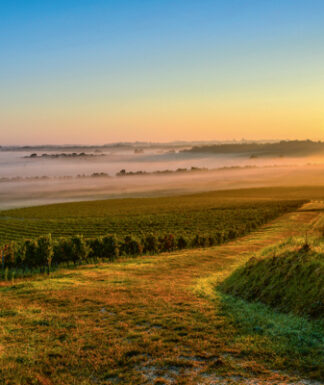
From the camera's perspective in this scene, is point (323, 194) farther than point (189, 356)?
Yes

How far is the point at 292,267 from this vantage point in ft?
58.8

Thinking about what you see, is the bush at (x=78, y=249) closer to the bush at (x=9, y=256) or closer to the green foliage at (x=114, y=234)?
the green foliage at (x=114, y=234)

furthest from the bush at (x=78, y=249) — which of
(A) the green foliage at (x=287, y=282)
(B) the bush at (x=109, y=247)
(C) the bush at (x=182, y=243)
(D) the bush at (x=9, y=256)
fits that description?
(A) the green foliage at (x=287, y=282)

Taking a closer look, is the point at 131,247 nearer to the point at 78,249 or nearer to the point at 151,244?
the point at 151,244

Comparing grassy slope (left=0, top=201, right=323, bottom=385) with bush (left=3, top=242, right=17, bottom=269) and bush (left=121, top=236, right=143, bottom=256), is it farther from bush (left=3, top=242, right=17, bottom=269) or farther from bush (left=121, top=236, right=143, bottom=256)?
bush (left=121, top=236, right=143, bottom=256)

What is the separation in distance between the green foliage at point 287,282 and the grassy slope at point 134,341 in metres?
1.68

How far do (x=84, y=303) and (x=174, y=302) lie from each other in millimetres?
4720

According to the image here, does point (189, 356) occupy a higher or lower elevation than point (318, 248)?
lower

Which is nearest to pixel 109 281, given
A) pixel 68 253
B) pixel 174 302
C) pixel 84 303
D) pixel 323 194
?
pixel 84 303

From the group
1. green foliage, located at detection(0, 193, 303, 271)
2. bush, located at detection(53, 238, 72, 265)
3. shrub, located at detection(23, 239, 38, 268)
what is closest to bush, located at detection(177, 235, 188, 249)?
green foliage, located at detection(0, 193, 303, 271)

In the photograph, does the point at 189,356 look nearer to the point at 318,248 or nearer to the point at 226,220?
Answer: the point at 318,248

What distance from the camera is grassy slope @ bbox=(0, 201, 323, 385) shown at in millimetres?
11094

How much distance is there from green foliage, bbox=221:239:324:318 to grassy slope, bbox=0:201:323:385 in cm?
168

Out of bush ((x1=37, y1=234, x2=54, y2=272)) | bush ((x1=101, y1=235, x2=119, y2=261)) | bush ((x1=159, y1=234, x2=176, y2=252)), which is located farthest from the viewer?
bush ((x1=159, y1=234, x2=176, y2=252))
